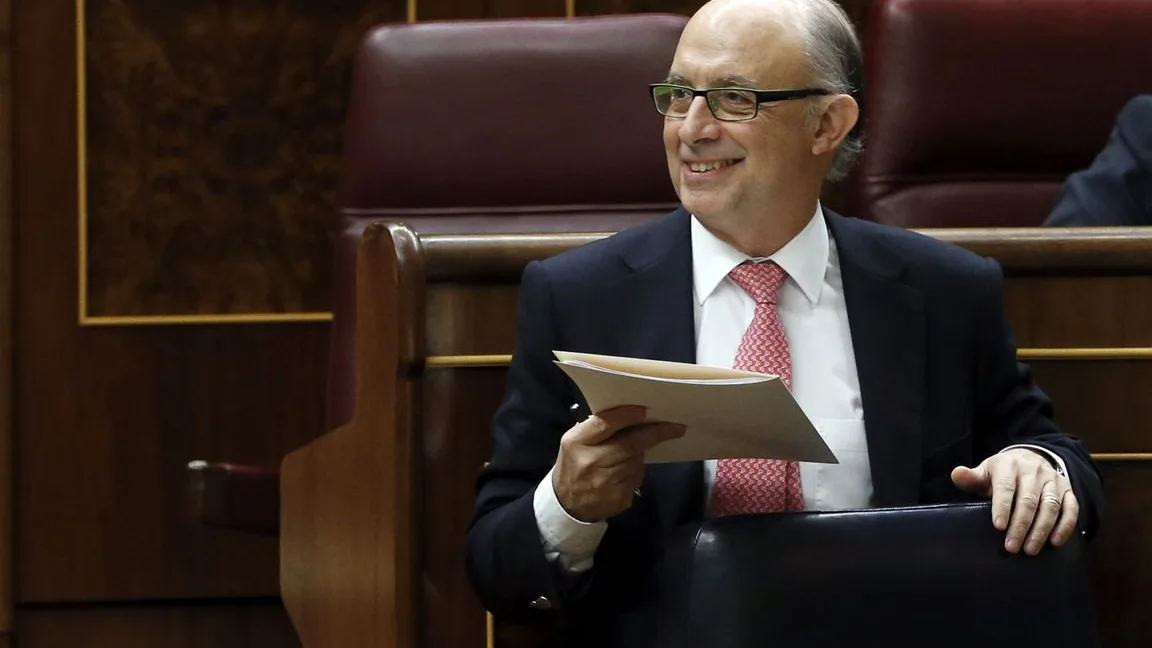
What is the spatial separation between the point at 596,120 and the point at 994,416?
74 cm

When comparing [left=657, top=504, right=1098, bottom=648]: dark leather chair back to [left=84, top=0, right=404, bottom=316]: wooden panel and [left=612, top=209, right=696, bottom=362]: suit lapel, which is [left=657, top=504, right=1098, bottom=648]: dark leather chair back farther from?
[left=84, top=0, right=404, bottom=316]: wooden panel

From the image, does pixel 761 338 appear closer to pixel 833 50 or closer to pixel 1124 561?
pixel 833 50

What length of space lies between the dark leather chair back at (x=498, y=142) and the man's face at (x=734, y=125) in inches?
22.8

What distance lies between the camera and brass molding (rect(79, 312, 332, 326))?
2.30 meters

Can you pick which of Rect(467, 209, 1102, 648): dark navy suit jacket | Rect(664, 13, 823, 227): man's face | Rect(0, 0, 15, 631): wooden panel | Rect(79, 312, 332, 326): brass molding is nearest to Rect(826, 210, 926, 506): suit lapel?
Rect(467, 209, 1102, 648): dark navy suit jacket

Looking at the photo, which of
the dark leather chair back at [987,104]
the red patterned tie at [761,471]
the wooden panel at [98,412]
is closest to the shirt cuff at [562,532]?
the red patterned tie at [761,471]

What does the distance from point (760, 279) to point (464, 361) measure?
0.28 metres

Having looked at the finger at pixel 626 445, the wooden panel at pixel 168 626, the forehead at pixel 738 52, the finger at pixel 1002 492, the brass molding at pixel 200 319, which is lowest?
the wooden panel at pixel 168 626

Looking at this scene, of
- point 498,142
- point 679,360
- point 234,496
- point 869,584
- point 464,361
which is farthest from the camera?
point 498,142

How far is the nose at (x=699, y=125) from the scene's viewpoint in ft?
4.21

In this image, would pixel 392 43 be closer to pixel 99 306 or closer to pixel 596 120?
pixel 596 120

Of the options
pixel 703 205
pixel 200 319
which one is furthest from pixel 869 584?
pixel 200 319

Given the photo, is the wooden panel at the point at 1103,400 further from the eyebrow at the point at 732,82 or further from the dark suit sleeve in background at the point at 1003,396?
the eyebrow at the point at 732,82

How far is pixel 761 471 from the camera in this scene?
1244mm
